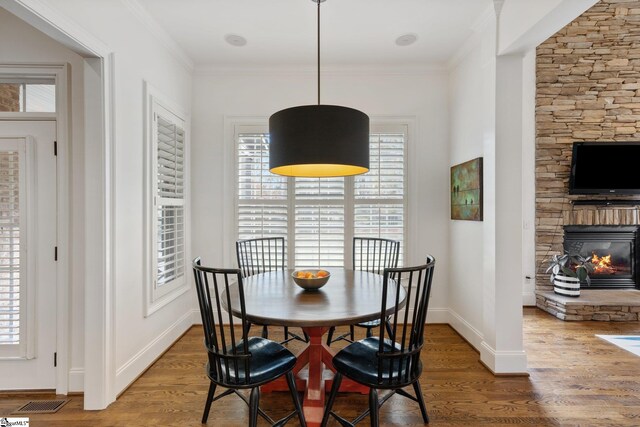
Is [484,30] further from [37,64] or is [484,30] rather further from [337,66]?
[37,64]

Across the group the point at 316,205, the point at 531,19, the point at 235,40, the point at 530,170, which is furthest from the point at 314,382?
the point at 530,170

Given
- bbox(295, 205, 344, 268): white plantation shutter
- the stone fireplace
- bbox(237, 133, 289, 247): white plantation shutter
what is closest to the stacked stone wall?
the stone fireplace

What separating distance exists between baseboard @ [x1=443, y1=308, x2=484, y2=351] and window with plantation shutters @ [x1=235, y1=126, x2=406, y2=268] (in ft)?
2.84

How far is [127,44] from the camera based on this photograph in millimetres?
2420

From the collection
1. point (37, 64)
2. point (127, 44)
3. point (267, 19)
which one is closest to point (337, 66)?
point (267, 19)

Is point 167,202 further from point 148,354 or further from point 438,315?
point 438,315

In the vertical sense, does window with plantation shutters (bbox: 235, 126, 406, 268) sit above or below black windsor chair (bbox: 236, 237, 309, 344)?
above

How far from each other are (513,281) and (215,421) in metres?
2.38

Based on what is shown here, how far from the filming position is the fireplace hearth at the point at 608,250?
4.36 meters

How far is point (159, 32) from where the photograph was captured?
284 cm

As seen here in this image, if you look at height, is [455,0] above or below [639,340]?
above

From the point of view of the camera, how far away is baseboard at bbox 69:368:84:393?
228 centimetres

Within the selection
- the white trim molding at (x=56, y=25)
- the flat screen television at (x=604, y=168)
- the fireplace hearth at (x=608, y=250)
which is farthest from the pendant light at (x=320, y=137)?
the fireplace hearth at (x=608, y=250)

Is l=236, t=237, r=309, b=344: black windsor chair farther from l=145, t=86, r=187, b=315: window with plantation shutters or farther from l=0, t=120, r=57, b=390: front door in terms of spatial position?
l=0, t=120, r=57, b=390: front door
